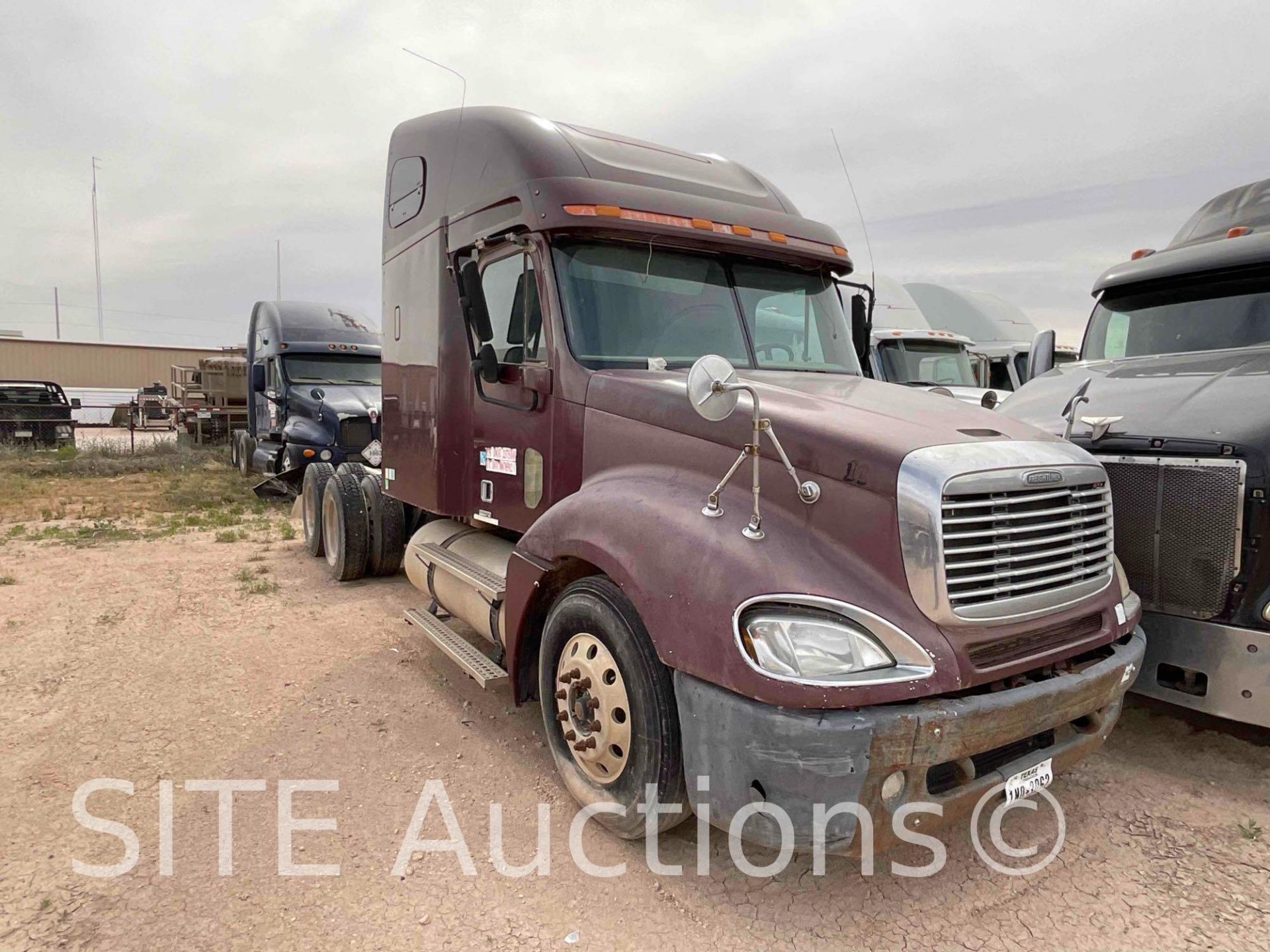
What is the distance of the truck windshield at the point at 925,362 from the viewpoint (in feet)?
38.0

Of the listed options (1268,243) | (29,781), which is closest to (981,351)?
(1268,243)

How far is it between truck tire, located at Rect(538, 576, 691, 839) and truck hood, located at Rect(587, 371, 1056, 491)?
0.77m

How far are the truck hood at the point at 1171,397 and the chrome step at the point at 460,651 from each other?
3.30 metres

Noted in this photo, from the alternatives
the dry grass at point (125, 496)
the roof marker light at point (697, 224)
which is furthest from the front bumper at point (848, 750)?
the dry grass at point (125, 496)

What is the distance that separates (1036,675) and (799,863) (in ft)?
3.94

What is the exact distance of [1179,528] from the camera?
376 centimetres

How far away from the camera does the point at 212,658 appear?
5.42 metres

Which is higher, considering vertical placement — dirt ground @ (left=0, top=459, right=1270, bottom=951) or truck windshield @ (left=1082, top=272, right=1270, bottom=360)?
truck windshield @ (left=1082, top=272, right=1270, bottom=360)

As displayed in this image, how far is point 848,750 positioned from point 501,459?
8.82ft

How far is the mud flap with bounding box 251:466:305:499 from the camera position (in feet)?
39.4

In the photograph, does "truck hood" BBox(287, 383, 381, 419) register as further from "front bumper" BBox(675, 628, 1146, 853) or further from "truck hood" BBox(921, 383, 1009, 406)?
"front bumper" BBox(675, 628, 1146, 853)

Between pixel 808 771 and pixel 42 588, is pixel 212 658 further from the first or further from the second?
pixel 808 771

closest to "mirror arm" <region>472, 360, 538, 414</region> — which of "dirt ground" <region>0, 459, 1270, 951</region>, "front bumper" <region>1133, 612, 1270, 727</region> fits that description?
"dirt ground" <region>0, 459, 1270, 951</region>

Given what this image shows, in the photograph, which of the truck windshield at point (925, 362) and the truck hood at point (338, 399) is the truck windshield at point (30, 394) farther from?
the truck windshield at point (925, 362)
